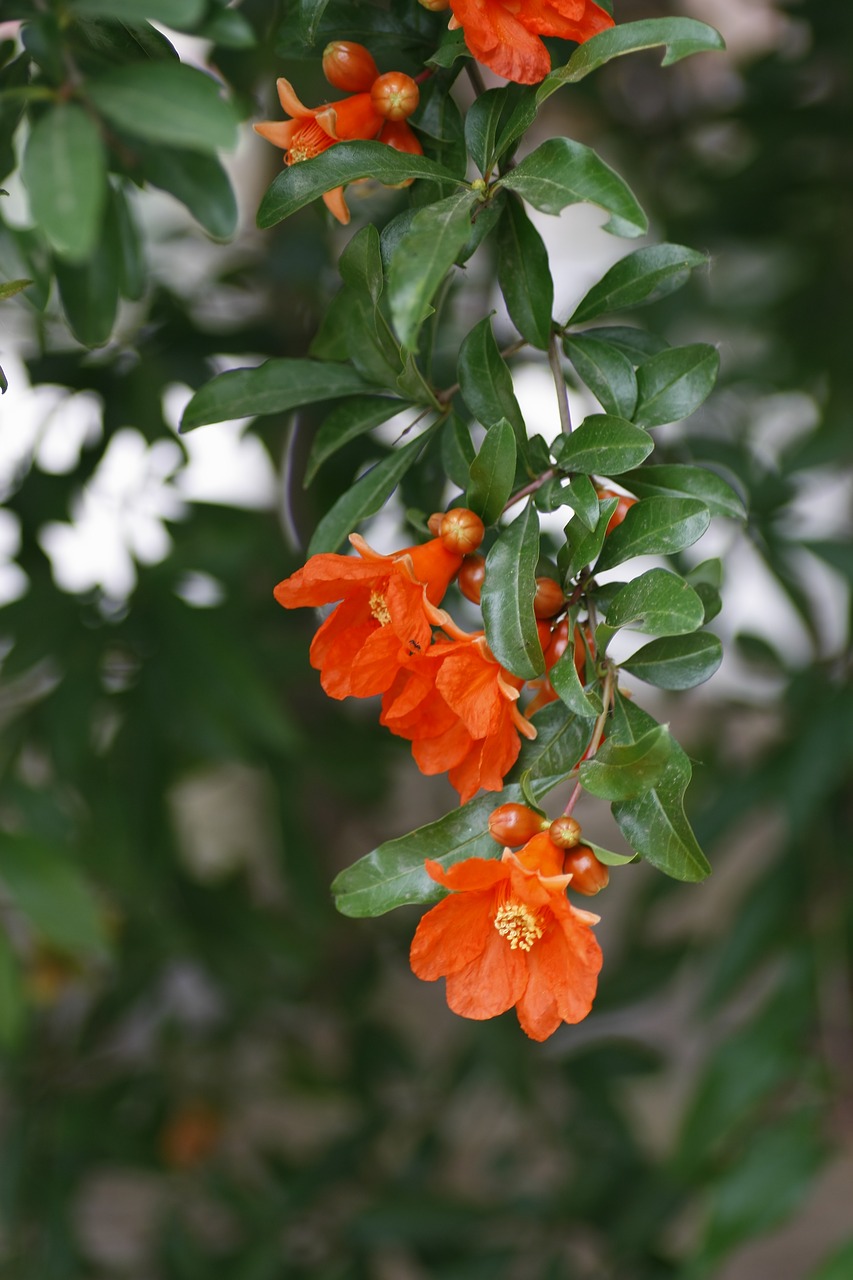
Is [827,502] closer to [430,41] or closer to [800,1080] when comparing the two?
[800,1080]

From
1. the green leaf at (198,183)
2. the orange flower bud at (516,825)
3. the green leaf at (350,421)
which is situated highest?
the green leaf at (198,183)

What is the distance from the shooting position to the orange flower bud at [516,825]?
404 mm

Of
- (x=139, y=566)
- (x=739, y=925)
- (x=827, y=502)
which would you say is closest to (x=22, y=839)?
(x=139, y=566)

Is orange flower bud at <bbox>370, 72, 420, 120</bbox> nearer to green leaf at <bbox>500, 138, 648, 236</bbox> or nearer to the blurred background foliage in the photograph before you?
green leaf at <bbox>500, 138, 648, 236</bbox>

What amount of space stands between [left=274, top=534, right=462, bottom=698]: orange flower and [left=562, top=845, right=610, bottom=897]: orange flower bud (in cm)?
8

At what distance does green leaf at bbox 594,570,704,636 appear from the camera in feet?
1.28

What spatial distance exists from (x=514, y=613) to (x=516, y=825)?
0.23ft

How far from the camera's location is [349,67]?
0.43m

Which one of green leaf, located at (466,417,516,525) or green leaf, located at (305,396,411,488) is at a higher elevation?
green leaf, located at (466,417,516,525)

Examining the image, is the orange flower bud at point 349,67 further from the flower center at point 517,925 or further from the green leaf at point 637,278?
the flower center at point 517,925

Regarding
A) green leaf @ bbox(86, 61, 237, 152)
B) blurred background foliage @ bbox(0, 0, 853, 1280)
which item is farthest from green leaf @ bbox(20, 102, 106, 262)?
blurred background foliage @ bbox(0, 0, 853, 1280)

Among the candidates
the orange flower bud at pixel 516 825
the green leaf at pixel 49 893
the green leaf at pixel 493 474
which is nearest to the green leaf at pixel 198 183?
the green leaf at pixel 493 474

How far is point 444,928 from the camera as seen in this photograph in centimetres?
41

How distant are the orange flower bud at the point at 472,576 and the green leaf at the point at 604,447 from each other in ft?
0.15
